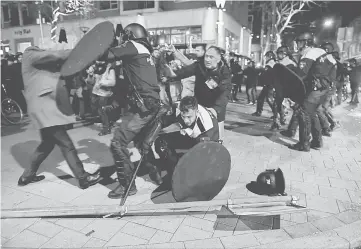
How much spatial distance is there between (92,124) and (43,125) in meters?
4.56

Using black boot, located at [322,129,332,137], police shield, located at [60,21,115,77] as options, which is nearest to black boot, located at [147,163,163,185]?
police shield, located at [60,21,115,77]

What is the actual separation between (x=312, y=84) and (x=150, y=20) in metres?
17.1

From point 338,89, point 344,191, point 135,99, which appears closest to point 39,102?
point 135,99

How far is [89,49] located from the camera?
10.8ft

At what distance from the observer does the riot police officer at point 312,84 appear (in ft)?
17.4

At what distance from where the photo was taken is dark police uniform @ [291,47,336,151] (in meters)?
5.31

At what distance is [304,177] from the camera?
4.23 meters

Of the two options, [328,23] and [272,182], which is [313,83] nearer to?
[272,182]

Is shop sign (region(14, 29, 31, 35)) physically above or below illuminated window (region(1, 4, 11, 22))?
below

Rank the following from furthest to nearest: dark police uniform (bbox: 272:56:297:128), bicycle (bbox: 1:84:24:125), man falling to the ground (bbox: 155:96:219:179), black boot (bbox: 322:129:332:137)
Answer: bicycle (bbox: 1:84:24:125), black boot (bbox: 322:129:332:137), dark police uniform (bbox: 272:56:297:128), man falling to the ground (bbox: 155:96:219:179)

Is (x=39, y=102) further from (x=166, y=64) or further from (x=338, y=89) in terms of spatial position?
(x=338, y=89)

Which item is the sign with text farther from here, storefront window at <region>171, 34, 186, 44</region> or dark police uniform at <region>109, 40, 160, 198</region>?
dark police uniform at <region>109, 40, 160, 198</region>

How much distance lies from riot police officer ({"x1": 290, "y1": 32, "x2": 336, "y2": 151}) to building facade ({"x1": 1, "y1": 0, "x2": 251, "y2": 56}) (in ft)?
34.9

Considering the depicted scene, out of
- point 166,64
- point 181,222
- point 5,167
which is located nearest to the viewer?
point 181,222
